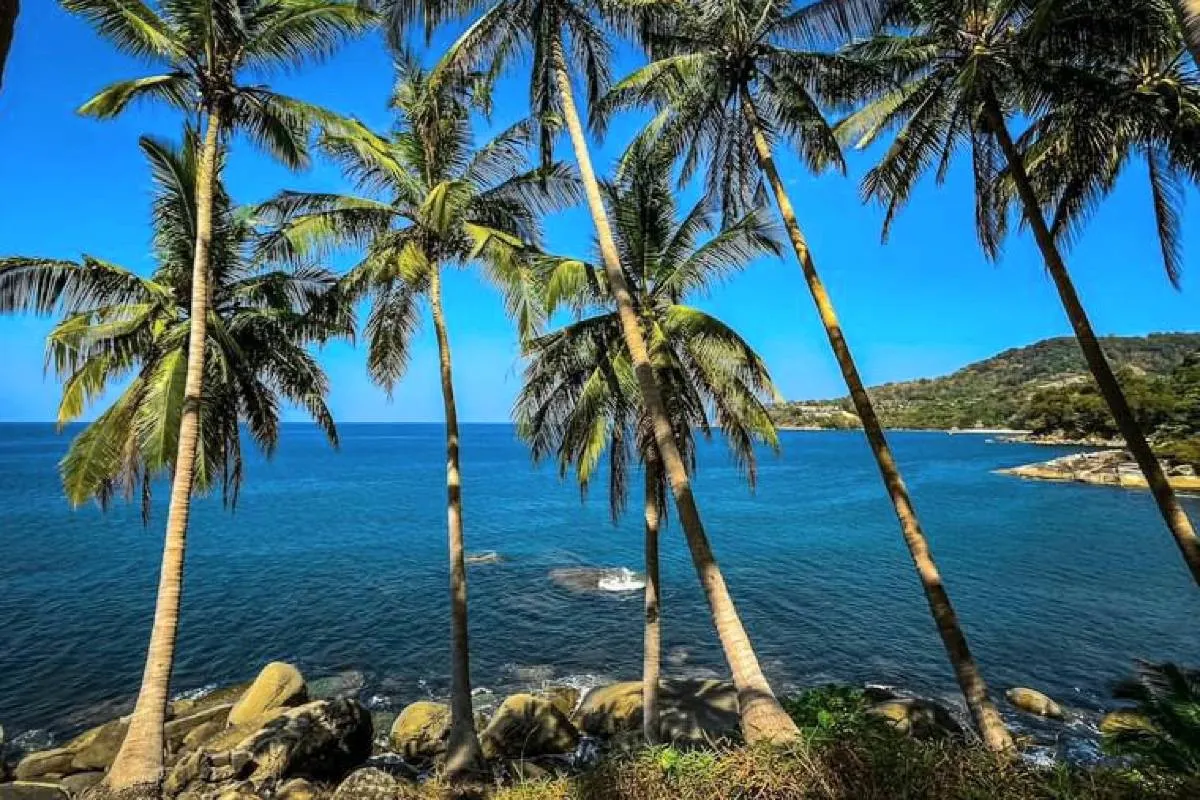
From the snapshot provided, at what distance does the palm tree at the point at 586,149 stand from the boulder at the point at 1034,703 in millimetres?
12382

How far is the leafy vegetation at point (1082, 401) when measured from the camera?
6097 centimetres

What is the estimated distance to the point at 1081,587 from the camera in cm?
2627

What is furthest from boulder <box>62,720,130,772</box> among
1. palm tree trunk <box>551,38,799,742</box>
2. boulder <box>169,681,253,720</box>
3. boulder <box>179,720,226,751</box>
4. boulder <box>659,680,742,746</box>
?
palm tree trunk <box>551,38,799,742</box>

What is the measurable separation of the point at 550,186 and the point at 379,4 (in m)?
4.04

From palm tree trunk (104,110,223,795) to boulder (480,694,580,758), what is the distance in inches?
257

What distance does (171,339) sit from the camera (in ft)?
38.1

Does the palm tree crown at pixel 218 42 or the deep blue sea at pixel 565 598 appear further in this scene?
the deep blue sea at pixel 565 598

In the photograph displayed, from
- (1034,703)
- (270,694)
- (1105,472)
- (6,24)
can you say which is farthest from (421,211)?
(1105,472)

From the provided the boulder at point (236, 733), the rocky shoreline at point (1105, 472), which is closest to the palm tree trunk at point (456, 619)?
the boulder at point (236, 733)

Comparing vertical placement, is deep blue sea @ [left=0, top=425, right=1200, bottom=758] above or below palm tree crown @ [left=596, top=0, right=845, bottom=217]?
below

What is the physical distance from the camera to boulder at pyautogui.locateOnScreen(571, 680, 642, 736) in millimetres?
14234

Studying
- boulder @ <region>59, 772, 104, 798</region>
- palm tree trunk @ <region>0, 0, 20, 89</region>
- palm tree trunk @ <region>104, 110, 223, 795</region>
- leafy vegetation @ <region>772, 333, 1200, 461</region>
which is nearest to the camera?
palm tree trunk @ <region>0, 0, 20, 89</region>

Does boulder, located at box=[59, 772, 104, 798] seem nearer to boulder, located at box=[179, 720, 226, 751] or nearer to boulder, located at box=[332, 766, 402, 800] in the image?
boulder, located at box=[179, 720, 226, 751]

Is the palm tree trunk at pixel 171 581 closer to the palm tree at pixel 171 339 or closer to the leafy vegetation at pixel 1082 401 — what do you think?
the palm tree at pixel 171 339
